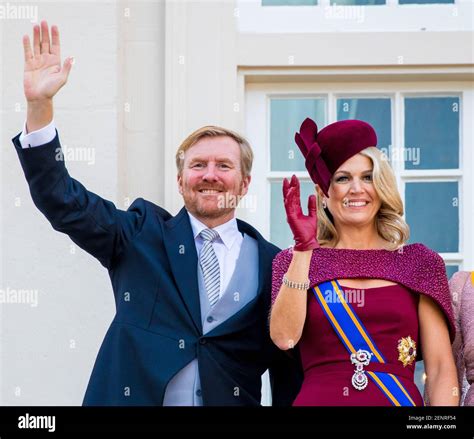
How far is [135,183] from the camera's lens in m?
5.59

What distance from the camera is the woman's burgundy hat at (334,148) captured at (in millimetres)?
4645

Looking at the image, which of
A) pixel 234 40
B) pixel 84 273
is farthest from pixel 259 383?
pixel 234 40

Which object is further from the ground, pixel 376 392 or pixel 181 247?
pixel 181 247

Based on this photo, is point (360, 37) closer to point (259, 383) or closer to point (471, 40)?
point (471, 40)

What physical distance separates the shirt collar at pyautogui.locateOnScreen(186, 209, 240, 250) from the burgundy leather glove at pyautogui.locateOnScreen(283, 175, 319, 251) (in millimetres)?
497

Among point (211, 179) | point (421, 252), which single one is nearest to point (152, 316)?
point (211, 179)

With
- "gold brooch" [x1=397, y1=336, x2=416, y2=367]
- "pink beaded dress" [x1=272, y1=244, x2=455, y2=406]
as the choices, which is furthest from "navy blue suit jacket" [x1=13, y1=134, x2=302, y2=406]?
"gold brooch" [x1=397, y1=336, x2=416, y2=367]

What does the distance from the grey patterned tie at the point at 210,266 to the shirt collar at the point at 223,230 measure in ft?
0.05

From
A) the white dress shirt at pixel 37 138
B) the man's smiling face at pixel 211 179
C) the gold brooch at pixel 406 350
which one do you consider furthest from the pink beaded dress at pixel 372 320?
the white dress shirt at pixel 37 138

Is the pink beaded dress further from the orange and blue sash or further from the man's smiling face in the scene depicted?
the man's smiling face

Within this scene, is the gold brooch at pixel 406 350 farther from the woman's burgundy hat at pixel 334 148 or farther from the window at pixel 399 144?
the window at pixel 399 144

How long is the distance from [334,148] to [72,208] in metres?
0.81

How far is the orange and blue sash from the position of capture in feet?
14.5
